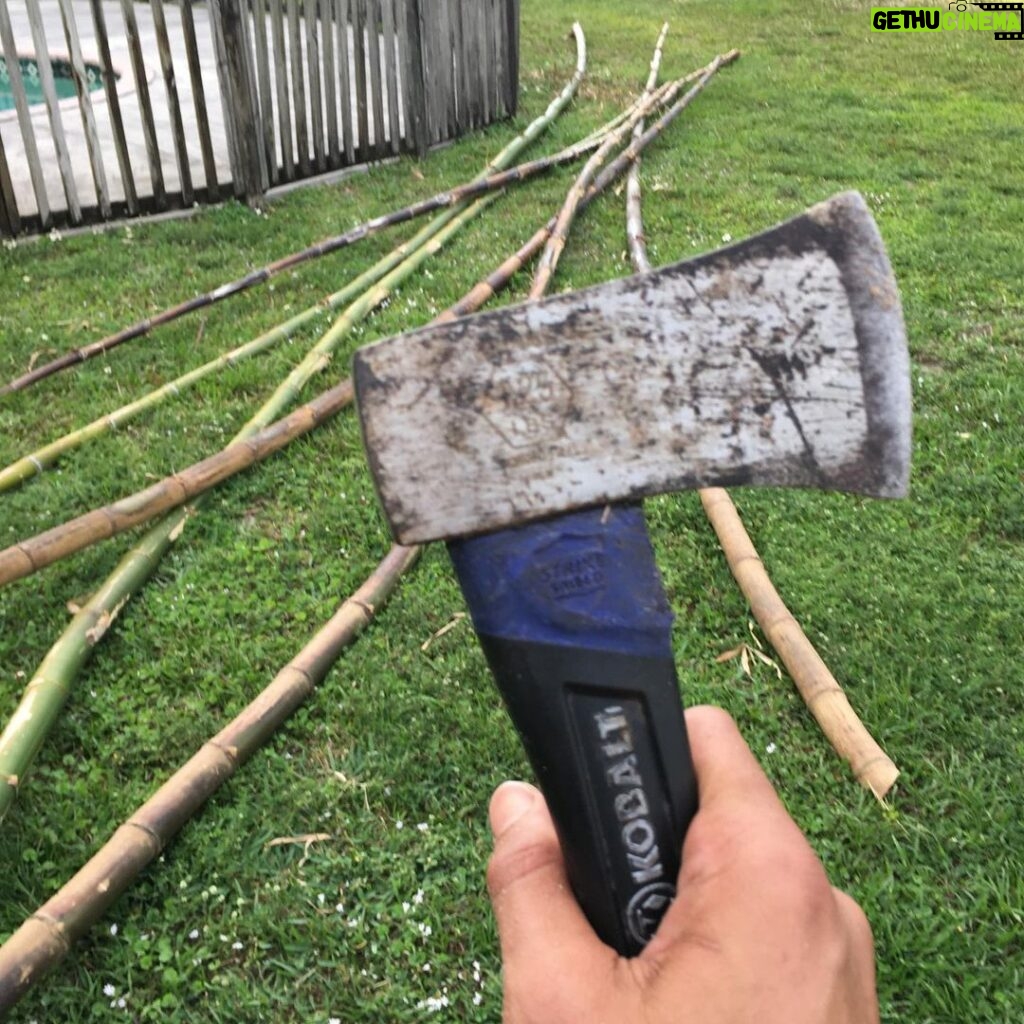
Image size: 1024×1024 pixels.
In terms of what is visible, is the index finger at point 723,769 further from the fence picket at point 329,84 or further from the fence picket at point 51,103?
the fence picket at point 329,84

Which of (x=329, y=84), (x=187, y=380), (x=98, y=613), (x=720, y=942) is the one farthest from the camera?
(x=329, y=84)

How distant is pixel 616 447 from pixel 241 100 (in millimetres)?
5721

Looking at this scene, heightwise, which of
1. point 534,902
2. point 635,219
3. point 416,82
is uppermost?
point 416,82

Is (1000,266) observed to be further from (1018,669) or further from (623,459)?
(623,459)

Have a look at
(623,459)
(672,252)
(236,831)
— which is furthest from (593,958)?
(672,252)

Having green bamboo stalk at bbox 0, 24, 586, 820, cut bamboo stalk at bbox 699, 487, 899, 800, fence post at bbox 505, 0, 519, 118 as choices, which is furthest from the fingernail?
fence post at bbox 505, 0, 519, 118

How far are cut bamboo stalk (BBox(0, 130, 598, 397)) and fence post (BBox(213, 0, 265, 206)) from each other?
894mm

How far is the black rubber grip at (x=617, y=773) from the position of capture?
1.27 metres

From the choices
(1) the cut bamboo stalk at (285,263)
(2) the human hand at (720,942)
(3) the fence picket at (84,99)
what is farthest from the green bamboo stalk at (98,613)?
(3) the fence picket at (84,99)

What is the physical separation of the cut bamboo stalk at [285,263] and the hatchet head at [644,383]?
2920 mm

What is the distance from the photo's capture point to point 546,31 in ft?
37.3

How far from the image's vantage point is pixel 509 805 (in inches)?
58.4

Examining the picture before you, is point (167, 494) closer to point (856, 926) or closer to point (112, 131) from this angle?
point (856, 926)

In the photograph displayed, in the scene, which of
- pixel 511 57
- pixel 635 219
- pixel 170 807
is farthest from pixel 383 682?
pixel 511 57
